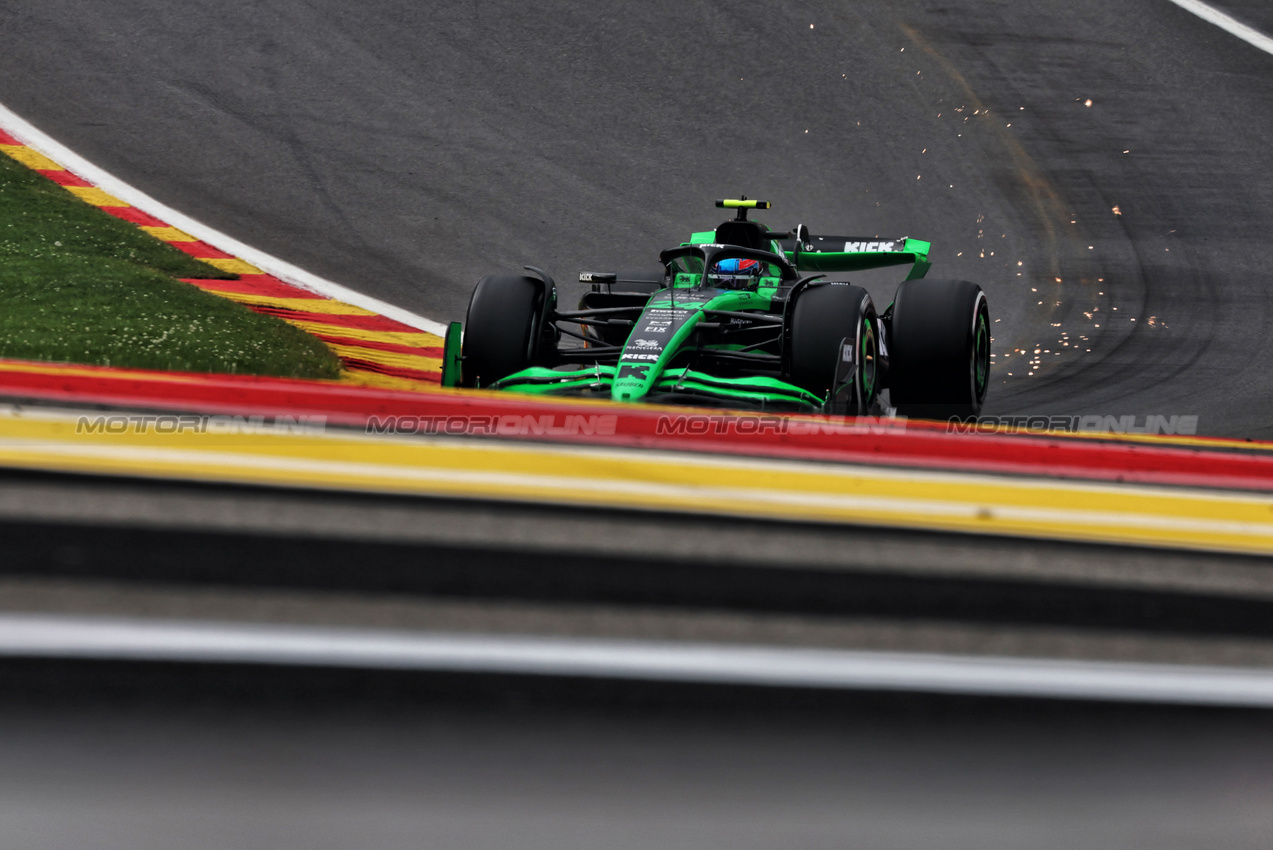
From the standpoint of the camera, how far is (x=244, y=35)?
45.2 feet

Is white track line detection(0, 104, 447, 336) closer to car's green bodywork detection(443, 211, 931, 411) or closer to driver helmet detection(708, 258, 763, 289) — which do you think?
driver helmet detection(708, 258, 763, 289)

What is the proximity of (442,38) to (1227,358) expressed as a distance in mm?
9405

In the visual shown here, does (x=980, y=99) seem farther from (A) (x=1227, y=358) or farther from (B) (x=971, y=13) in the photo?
(A) (x=1227, y=358)

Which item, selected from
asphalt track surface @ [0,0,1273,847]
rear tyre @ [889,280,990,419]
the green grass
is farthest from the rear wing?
the green grass

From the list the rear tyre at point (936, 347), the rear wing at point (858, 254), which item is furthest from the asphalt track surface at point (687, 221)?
the rear tyre at point (936, 347)

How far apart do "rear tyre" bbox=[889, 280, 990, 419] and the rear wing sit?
4.53 ft

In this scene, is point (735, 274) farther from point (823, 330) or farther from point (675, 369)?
point (823, 330)

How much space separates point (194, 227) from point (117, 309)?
11.5 feet

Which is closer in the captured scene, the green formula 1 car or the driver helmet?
the green formula 1 car

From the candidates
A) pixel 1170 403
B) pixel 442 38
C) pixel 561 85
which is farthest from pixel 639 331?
pixel 442 38

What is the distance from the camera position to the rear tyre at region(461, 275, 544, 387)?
556 cm

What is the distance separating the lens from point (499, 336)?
219 inches

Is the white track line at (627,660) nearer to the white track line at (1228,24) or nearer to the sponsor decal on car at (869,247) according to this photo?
the sponsor decal on car at (869,247)

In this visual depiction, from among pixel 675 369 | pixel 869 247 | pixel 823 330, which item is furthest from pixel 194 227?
pixel 823 330
